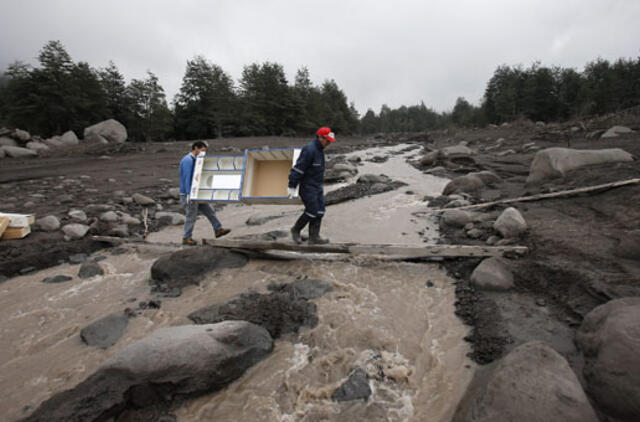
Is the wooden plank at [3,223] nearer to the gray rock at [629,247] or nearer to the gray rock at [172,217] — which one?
the gray rock at [172,217]

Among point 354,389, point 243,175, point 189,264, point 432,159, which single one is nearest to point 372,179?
point 432,159

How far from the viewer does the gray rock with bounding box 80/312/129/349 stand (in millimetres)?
3812

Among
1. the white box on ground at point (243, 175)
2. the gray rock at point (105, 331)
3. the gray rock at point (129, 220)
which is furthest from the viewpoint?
the gray rock at point (129, 220)

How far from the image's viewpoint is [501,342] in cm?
328

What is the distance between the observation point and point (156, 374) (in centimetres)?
283

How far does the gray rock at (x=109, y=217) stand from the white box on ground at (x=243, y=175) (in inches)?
157

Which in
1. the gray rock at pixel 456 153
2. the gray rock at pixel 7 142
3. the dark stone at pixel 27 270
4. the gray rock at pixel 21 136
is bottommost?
the dark stone at pixel 27 270

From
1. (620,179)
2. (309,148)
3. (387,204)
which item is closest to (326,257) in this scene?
(309,148)

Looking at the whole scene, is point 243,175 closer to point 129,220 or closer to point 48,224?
point 129,220

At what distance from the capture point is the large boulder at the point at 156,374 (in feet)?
8.61

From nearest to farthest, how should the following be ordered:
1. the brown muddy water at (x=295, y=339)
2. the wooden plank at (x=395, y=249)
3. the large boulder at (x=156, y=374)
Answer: the large boulder at (x=156, y=374) → the brown muddy water at (x=295, y=339) → the wooden plank at (x=395, y=249)

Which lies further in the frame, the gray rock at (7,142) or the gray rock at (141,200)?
the gray rock at (7,142)

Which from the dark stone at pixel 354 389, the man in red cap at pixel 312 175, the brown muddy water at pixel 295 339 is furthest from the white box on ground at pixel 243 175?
the dark stone at pixel 354 389

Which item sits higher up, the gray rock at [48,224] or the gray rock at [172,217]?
the gray rock at [48,224]
